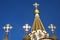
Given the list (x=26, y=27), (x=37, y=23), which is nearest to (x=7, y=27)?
(x=26, y=27)

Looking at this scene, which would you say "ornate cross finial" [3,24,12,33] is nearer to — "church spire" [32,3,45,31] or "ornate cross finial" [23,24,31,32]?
"ornate cross finial" [23,24,31,32]

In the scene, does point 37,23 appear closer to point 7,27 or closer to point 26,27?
point 26,27

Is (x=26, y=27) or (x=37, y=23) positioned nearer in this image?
(x=26, y=27)

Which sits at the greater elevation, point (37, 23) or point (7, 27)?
point (37, 23)

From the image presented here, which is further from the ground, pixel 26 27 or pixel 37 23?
pixel 37 23

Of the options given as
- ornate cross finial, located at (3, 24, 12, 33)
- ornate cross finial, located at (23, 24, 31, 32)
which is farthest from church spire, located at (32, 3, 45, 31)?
ornate cross finial, located at (3, 24, 12, 33)

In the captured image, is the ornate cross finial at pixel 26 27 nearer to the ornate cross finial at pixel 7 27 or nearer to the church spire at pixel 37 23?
the church spire at pixel 37 23

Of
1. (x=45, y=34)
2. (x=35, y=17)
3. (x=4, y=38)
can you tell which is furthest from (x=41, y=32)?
(x=4, y=38)

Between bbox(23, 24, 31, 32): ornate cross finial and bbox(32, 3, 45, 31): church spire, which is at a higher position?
bbox(32, 3, 45, 31): church spire

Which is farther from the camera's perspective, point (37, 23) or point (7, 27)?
point (37, 23)

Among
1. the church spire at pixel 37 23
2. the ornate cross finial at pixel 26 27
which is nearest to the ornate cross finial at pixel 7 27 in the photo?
the ornate cross finial at pixel 26 27

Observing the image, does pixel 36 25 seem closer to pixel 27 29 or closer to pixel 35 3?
pixel 27 29

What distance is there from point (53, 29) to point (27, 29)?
1.79ft

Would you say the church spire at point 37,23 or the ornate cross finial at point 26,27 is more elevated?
the church spire at point 37,23
